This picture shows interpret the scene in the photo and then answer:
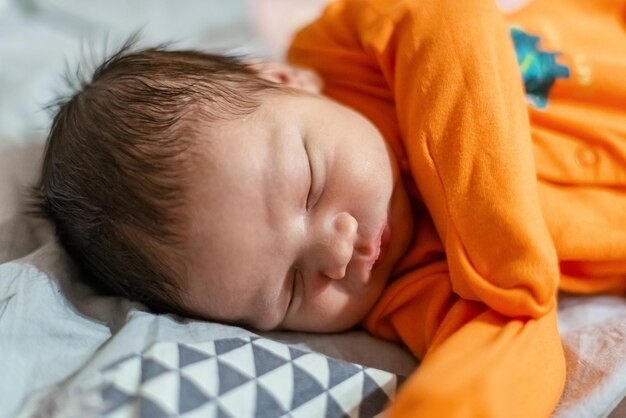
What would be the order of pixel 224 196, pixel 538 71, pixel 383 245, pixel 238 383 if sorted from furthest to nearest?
1. pixel 538 71
2. pixel 383 245
3. pixel 224 196
4. pixel 238 383

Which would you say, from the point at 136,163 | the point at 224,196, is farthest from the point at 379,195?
the point at 136,163

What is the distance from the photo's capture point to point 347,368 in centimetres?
83

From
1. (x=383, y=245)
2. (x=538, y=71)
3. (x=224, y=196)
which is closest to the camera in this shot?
(x=224, y=196)

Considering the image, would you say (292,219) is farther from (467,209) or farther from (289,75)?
(289,75)

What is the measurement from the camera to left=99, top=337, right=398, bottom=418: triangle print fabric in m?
0.73

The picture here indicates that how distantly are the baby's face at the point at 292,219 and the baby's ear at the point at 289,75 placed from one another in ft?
0.42

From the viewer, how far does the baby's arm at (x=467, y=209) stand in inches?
31.2

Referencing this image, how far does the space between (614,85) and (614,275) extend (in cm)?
29

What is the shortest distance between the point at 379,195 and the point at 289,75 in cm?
31

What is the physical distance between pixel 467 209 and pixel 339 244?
167 mm

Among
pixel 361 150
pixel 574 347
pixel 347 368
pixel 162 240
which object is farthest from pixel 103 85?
pixel 574 347

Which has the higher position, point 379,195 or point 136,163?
point 136,163

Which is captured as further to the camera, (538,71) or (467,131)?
(538,71)

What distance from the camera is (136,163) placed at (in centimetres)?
91
